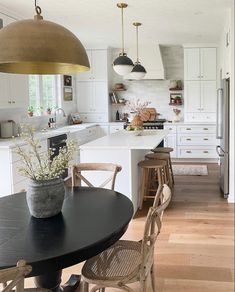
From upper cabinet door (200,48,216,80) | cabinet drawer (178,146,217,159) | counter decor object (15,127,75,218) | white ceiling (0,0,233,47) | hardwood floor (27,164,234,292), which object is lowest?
hardwood floor (27,164,234,292)

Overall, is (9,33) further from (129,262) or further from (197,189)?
(197,189)

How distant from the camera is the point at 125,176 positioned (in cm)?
432

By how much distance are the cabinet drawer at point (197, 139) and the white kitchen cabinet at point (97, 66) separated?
2.24m

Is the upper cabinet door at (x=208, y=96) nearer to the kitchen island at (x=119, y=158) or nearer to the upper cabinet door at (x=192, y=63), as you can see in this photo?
the upper cabinet door at (x=192, y=63)

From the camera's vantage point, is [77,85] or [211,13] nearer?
[211,13]

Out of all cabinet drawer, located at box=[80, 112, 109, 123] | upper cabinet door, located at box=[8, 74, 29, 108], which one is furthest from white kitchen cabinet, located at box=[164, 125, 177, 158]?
upper cabinet door, located at box=[8, 74, 29, 108]

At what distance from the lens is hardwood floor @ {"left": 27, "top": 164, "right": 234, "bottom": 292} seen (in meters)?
2.82

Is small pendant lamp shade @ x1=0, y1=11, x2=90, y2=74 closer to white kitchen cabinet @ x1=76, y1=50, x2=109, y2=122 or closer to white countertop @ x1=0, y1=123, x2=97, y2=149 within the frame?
white countertop @ x1=0, y1=123, x2=97, y2=149

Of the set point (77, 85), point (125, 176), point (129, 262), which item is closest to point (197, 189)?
point (125, 176)

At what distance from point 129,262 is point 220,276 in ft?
3.64

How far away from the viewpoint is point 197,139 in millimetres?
8062

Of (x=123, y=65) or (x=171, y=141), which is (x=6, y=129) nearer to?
(x=123, y=65)

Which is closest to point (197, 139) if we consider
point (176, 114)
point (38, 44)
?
point (176, 114)

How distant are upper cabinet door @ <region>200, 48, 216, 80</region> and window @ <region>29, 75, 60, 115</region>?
323 centimetres
